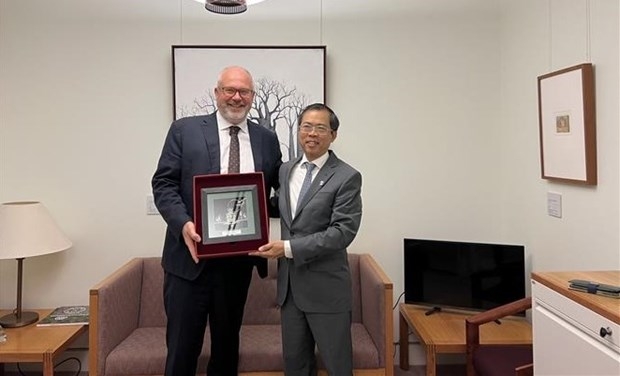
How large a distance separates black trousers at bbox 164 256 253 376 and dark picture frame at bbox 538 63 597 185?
1550 millimetres

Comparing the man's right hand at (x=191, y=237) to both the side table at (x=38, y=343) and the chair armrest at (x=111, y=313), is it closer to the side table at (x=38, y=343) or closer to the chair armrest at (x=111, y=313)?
the chair armrest at (x=111, y=313)

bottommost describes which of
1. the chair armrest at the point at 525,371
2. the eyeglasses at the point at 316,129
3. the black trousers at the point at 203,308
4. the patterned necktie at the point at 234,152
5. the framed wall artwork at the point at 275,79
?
the chair armrest at the point at 525,371

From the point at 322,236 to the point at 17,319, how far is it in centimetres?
190

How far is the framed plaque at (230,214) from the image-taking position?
1760 millimetres

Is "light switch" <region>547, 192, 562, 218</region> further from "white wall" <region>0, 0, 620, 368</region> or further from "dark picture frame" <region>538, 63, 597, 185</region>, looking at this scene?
"white wall" <region>0, 0, 620, 368</region>

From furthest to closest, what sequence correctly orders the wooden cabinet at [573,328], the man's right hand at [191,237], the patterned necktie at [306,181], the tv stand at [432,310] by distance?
1. the tv stand at [432,310]
2. the patterned necktie at [306,181]
3. the man's right hand at [191,237]
4. the wooden cabinet at [573,328]

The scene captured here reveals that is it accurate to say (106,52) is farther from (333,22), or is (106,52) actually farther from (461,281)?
(461,281)

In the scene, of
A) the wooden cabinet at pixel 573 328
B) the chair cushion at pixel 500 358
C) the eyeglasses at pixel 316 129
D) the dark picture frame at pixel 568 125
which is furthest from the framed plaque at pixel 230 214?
the dark picture frame at pixel 568 125

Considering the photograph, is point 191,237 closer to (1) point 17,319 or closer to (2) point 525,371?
(2) point 525,371

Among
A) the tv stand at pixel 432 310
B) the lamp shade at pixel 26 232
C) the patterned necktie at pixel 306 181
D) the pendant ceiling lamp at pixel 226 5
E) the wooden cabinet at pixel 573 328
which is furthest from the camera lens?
the tv stand at pixel 432 310

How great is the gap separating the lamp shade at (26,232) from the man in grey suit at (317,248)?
145 centimetres

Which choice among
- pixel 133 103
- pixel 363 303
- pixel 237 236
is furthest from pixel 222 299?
pixel 133 103

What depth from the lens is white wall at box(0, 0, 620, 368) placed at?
280cm

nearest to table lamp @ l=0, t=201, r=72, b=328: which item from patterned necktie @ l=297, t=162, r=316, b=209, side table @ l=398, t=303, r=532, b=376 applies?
patterned necktie @ l=297, t=162, r=316, b=209
